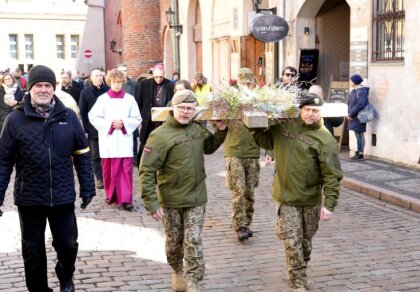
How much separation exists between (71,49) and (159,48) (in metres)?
33.0

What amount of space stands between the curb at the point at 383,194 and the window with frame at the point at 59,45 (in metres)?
52.1

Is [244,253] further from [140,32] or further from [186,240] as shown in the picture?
[140,32]

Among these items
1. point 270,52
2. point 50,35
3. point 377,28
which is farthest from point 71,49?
point 377,28

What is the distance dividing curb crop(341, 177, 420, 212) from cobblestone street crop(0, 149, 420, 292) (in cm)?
12

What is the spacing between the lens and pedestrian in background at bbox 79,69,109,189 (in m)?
10.4

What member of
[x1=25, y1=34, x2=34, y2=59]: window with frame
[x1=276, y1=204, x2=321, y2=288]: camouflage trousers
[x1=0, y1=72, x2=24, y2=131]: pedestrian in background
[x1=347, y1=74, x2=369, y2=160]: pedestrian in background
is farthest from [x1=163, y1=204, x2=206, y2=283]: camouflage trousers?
[x1=25, y1=34, x2=34, y2=59]: window with frame

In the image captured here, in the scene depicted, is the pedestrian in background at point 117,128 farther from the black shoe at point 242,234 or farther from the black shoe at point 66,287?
the black shoe at point 66,287

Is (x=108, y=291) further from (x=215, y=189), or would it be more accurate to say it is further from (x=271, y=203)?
(x=215, y=189)

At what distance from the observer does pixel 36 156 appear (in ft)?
16.5

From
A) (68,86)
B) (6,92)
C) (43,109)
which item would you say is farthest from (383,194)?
(68,86)

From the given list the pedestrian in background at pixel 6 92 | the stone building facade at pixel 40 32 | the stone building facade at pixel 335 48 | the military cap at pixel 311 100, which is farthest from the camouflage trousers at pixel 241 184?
the stone building facade at pixel 40 32

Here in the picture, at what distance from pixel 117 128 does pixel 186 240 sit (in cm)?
386

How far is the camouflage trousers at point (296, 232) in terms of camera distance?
18.0 ft

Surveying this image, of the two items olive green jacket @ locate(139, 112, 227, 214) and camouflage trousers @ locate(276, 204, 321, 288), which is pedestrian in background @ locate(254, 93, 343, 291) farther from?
olive green jacket @ locate(139, 112, 227, 214)
